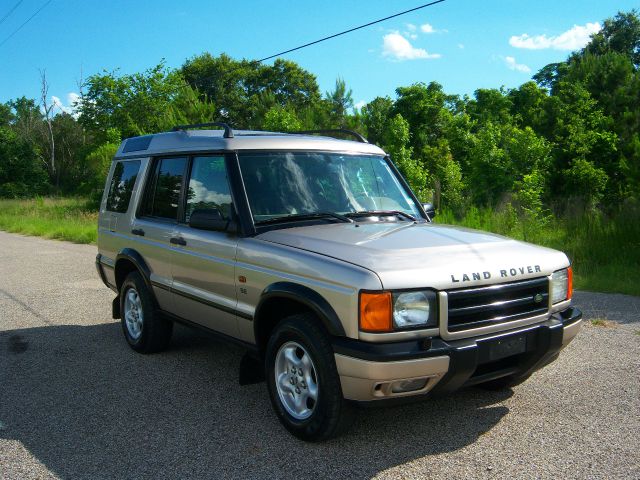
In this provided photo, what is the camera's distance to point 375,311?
3.45 metres

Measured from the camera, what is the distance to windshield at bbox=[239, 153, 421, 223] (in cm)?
464

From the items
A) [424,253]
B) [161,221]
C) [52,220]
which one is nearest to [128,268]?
[161,221]

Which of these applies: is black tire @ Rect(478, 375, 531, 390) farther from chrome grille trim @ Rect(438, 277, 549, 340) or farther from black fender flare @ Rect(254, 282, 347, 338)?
black fender flare @ Rect(254, 282, 347, 338)

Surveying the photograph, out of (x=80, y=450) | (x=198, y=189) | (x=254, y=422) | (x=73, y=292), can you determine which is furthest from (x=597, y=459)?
(x=73, y=292)

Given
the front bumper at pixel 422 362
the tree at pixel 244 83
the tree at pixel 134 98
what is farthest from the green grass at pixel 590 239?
the tree at pixel 244 83

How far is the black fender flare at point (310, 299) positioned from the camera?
3.58m

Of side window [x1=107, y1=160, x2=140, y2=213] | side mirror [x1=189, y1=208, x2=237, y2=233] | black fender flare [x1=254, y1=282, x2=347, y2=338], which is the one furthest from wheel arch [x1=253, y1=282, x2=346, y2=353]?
side window [x1=107, y1=160, x2=140, y2=213]

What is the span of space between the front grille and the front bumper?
0.10 metres

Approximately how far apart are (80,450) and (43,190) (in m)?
63.2

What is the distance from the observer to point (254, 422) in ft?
14.1

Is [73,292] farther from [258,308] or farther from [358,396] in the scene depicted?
[358,396]

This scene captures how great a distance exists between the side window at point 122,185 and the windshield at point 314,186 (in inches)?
78.1

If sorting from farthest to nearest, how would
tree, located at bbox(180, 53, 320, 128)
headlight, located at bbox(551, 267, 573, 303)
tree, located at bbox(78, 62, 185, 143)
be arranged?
tree, located at bbox(180, 53, 320, 128) < tree, located at bbox(78, 62, 185, 143) < headlight, located at bbox(551, 267, 573, 303)

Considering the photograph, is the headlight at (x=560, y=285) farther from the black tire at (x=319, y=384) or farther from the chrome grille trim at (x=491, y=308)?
the black tire at (x=319, y=384)
